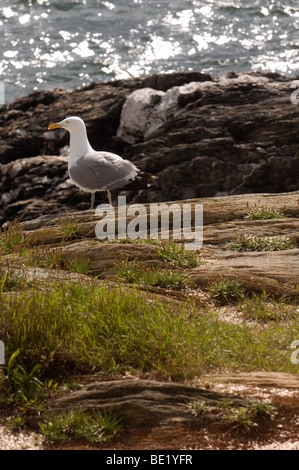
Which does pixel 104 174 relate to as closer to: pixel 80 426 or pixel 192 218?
pixel 192 218

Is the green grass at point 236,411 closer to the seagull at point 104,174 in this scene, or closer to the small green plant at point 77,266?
the small green plant at point 77,266

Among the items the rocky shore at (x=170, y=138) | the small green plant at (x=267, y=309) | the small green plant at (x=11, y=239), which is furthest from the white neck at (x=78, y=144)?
the small green plant at (x=267, y=309)

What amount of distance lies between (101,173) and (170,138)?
770 cm

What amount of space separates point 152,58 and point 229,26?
4500mm

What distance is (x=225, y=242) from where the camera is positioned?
10.4 metres

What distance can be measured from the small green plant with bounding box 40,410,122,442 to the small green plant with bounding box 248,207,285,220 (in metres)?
5.56

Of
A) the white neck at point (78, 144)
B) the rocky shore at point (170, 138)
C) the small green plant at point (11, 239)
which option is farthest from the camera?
the rocky shore at point (170, 138)

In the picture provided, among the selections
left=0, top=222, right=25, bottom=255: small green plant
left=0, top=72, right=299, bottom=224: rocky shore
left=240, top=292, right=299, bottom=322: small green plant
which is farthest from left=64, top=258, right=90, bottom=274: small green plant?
left=0, top=72, right=299, bottom=224: rocky shore

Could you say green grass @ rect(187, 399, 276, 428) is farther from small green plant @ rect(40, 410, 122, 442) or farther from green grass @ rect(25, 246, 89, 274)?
green grass @ rect(25, 246, 89, 274)

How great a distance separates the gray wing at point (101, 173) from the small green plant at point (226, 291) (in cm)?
397

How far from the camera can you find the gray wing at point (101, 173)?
1226 centimetres

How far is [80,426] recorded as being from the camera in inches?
239
